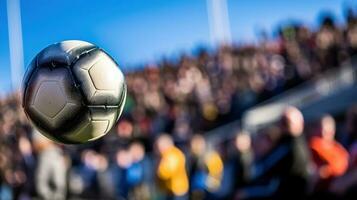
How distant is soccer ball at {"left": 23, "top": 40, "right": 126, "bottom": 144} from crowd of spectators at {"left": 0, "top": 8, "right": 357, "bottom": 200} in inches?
94.8

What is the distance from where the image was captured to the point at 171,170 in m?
8.37

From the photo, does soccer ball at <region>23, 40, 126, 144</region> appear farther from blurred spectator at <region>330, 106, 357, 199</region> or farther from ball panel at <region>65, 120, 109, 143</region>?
blurred spectator at <region>330, 106, 357, 199</region>

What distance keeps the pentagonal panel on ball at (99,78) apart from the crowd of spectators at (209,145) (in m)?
2.38

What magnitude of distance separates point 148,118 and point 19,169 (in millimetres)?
3915

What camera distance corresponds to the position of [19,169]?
10.0m

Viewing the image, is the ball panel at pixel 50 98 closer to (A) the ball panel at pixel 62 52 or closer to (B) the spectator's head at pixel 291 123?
(A) the ball panel at pixel 62 52

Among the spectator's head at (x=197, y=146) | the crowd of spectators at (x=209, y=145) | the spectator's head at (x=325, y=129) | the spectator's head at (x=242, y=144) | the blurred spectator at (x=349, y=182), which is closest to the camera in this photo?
the blurred spectator at (x=349, y=182)

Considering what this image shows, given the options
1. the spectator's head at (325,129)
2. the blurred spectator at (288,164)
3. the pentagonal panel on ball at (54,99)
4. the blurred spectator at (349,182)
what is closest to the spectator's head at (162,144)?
the blurred spectator at (288,164)

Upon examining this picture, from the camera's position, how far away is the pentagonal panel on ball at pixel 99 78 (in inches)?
136

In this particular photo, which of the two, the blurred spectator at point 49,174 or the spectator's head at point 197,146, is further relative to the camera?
the spectator's head at point 197,146

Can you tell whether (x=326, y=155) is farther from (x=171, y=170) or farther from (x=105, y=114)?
(x=171, y=170)

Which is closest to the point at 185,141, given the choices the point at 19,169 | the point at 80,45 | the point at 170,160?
the point at 170,160

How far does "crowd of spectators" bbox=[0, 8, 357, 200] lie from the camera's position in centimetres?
558

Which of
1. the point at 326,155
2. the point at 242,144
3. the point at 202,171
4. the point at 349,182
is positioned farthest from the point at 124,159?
the point at 349,182
